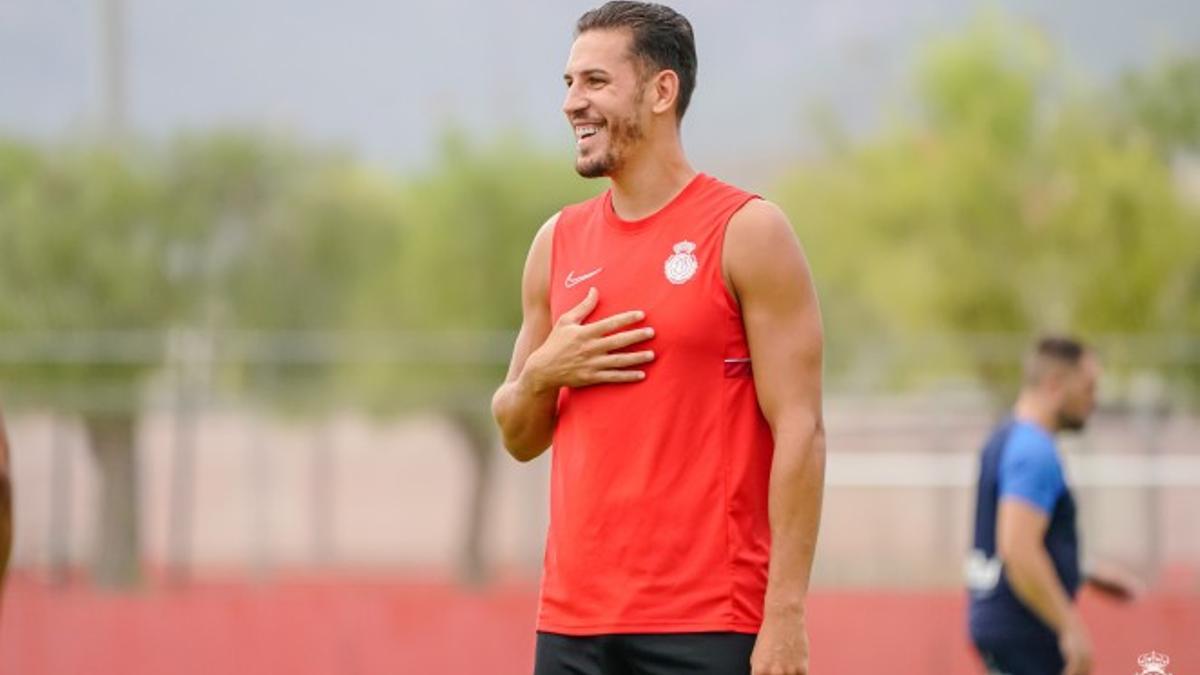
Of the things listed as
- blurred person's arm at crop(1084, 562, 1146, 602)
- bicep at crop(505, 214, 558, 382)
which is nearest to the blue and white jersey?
blurred person's arm at crop(1084, 562, 1146, 602)

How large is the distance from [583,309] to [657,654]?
739 mm

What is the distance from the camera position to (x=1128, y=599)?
827 cm

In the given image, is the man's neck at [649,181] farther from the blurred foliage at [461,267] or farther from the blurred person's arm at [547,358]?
the blurred foliage at [461,267]

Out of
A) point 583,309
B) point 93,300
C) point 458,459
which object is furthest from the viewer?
point 458,459

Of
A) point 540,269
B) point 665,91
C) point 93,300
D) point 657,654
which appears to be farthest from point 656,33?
point 93,300

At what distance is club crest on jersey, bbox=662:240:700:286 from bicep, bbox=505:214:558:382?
39cm

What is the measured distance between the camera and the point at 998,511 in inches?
306

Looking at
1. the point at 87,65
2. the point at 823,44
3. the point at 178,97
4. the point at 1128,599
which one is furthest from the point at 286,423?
the point at 178,97

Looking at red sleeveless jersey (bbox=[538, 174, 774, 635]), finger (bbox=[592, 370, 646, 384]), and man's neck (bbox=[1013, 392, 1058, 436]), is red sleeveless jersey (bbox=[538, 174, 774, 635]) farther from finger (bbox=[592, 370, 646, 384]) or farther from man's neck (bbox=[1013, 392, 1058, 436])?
man's neck (bbox=[1013, 392, 1058, 436])

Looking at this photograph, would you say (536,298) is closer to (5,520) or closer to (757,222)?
(757,222)

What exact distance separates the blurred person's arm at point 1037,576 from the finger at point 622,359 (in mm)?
3281

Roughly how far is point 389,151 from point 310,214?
53.8 metres

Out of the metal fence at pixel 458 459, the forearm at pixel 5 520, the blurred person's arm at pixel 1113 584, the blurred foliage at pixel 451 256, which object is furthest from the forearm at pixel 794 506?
the blurred foliage at pixel 451 256

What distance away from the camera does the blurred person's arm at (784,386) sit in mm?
4430
